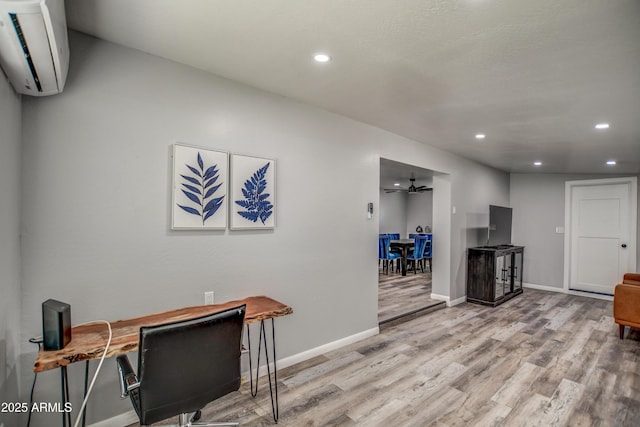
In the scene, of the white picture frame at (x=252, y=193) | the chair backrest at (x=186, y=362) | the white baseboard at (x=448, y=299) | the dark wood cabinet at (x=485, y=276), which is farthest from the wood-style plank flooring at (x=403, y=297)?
the chair backrest at (x=186, y=362)

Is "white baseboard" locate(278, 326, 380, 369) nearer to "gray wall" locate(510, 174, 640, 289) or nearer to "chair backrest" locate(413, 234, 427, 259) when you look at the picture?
"chair backrest" locate(413, 234, 427, 259)

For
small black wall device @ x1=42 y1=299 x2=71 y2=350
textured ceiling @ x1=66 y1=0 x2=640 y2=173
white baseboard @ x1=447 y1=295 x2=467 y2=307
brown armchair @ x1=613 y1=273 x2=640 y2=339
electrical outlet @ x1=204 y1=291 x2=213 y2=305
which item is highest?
textured ceiling @ x1=66 y1=0 x2=640 y2=173

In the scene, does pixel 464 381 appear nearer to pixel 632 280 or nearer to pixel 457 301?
pixel 457 301

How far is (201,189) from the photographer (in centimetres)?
237

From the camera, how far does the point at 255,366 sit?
8.85 feet

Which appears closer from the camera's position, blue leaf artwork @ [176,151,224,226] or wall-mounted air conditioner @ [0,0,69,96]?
wall-mounted air conditioner @ [0,0,69,96]

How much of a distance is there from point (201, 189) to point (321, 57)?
1.26m

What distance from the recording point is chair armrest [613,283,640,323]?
11.9 ft

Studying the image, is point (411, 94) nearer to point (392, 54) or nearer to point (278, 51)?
point (392, 54)

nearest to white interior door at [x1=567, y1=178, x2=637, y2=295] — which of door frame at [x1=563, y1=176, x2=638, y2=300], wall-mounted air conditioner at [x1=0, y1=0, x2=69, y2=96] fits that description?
door frame at [x1=563, y1=176, x2=638, y2=300]

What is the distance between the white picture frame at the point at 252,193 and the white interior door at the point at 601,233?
6.25 m

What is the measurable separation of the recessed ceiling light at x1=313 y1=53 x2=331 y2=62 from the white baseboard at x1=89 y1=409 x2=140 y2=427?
8.69 ft

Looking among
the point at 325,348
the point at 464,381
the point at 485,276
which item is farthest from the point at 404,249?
the point at 464,381

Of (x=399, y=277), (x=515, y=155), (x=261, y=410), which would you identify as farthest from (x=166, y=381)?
(x=399, y=277)
